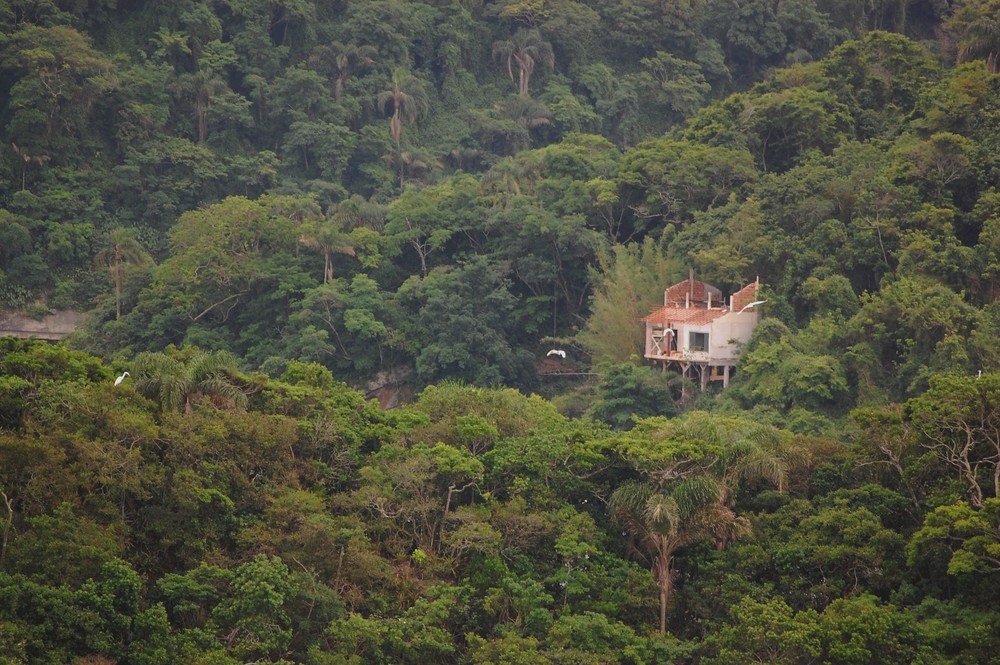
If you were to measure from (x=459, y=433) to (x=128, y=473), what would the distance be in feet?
18.1

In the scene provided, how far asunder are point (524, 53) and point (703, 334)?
2085 cm

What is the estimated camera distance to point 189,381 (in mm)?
26547

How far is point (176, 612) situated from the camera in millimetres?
23266

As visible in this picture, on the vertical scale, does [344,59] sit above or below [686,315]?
above

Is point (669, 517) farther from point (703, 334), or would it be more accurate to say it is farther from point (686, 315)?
point (686, 315)

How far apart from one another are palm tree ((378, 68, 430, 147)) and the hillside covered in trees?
190mm

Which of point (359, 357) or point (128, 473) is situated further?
point (359, 357)

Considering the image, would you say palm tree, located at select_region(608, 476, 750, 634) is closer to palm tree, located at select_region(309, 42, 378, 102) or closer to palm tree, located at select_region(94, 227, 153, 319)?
palm tree, located at select_region(94, 227, 153, 319)

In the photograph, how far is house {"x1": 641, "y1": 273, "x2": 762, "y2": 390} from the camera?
3762cm

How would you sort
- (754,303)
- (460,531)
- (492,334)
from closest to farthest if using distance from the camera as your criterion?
(460,531) → (754,303) → (492,334)

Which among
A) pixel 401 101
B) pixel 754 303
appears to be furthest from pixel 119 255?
pixel 754 303

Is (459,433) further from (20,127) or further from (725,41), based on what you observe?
(725,41)

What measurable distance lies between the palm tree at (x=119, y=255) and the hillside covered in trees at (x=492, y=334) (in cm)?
13

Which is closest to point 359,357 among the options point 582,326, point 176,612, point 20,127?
point 582,326
